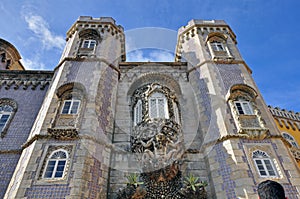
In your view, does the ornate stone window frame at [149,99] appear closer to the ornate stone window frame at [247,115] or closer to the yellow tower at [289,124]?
the ornate stone window frame at [247,115]

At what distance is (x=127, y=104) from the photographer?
13547mm

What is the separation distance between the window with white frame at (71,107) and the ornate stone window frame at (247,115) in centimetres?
809

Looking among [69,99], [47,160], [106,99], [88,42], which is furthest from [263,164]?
[88,42]

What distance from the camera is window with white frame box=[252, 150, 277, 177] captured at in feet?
30.5

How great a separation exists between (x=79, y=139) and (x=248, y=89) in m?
9.49

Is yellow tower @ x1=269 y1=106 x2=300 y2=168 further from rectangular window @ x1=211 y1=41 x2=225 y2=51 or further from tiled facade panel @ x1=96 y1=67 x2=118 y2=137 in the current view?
tiled facade panel @ x1=96 y1=67 x2=118 y2=137

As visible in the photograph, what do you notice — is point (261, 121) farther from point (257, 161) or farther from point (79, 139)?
point (79, 139)

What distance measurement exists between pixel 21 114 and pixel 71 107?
3398 millimetres

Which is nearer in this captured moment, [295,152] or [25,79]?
[25,79]

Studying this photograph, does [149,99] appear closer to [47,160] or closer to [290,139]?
[47,160]

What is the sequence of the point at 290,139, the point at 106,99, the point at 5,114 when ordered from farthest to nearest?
the point at 290,139 < the point at 5,114 < the point at 106,99

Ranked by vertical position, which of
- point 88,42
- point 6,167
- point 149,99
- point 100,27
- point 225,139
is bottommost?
point 6,167

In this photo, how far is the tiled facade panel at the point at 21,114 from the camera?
36.8 ft

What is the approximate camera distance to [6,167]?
33.7ft
